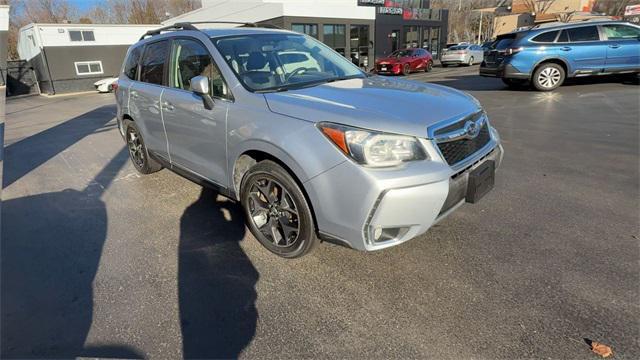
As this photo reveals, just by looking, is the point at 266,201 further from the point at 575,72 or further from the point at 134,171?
the point at 575,72

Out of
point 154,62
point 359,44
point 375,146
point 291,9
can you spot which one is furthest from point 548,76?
point 359,44

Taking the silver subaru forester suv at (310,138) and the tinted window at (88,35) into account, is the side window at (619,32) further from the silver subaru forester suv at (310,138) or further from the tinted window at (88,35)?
the tinted window at (88,35)

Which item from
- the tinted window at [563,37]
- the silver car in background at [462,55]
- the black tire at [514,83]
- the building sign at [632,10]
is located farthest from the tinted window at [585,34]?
the building sign at [632,10]

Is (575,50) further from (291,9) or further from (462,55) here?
(291,9)

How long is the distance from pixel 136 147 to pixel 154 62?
143 cm

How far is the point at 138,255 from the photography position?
336 cm

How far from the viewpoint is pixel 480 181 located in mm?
2826

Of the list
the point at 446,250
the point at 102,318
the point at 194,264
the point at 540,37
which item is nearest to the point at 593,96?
the point at 540,37

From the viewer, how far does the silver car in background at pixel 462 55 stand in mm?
25656

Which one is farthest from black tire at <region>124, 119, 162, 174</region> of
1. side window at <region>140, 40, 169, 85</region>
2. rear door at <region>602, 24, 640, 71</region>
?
rear door at <region>602, 24, 640, 71</region>

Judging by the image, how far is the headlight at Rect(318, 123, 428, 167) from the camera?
245cm

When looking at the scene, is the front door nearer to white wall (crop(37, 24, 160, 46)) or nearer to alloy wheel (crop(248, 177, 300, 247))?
alloy wheel (crop(248, 177, 300, 247))

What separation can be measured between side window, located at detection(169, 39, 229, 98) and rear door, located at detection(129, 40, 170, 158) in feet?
0.81

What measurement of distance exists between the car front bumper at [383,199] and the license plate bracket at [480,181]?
0.09 metres
